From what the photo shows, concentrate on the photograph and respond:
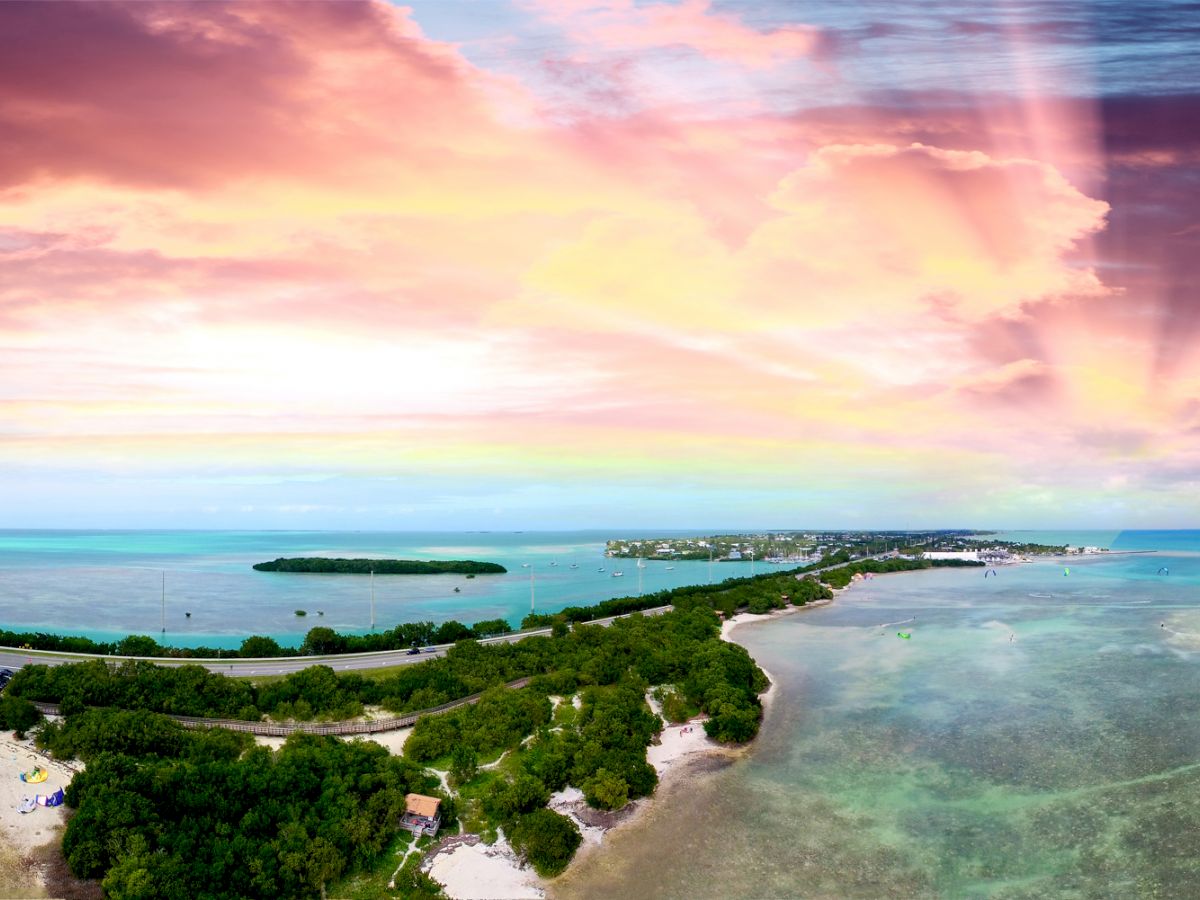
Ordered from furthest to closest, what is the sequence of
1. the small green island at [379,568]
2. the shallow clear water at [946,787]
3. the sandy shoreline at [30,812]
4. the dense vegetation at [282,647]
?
the small green island at [379,568] < the dense vegetation at [282,647] < the shallow clear water at [946,787] < the sandy shoreline at [30,812]

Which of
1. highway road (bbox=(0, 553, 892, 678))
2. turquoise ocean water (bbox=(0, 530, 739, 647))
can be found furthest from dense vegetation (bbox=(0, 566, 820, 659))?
turquoise ocean water (bbox=(0, 530, 739, 647))

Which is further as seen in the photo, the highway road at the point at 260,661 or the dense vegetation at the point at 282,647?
the dense vegetation at the point at 282,647

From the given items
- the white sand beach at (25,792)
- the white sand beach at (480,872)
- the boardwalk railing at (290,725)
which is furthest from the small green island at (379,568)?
the white sand beach at (480,872)

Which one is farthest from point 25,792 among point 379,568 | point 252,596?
point 379,568

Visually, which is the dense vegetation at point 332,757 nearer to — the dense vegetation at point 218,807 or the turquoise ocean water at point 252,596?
the dense vegetation at point 218,807

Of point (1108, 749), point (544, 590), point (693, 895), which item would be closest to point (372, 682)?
point (693, 895)

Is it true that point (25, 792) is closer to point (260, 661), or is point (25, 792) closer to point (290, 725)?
point (290, 725)

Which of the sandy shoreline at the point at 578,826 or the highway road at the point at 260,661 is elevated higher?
the highway road at the point at 260,661

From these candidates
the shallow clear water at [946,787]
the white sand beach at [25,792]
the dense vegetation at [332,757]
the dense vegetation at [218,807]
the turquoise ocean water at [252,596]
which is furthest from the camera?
the turquoise ocean water at [252,596]
